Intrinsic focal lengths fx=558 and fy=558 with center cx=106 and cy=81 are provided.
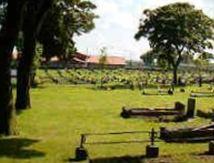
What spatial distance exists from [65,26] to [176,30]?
1947 cm

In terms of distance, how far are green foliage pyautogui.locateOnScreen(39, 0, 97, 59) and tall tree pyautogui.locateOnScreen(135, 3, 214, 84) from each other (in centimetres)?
1452

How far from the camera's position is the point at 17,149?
20406 millimetres

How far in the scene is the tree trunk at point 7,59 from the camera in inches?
877

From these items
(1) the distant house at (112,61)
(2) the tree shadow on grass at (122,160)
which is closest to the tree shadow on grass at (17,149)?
(2) the tree shadow on grass at (122,160)

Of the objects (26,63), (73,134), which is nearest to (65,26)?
(26,63)

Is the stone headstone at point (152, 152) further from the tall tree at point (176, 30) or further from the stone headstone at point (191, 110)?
the tall tree at point (176, 30)

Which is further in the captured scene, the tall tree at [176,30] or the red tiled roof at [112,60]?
the red tiled roof at [112,60]

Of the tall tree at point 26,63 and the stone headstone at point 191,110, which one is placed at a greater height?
the tall tree at point 26,63

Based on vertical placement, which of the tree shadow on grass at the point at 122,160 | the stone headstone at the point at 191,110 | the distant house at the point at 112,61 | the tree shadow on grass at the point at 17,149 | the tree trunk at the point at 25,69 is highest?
the distant house at the point at 112,61

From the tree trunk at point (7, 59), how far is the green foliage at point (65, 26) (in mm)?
34675

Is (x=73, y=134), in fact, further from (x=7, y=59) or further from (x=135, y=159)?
(x=135, y=159)

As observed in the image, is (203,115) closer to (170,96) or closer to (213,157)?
(213,157)

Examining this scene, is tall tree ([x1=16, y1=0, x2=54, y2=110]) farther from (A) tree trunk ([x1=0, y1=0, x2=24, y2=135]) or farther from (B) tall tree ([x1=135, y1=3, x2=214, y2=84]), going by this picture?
(B) tall tree ([x1=135, y1=3, x2=214, y2=84])

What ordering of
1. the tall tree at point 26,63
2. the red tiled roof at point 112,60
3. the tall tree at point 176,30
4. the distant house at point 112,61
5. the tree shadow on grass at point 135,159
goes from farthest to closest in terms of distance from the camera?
the red tiled roof at point 112,60, the distant house at point 112,61, the tall tree at point 176,30, the tall tree at point 26,63, the tree shadow on grass at point 135,159
